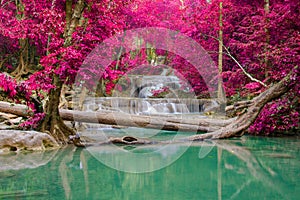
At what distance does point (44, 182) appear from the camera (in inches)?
120

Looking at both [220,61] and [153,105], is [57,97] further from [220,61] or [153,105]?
[153,105]

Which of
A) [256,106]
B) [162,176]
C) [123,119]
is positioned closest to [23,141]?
[123,119]

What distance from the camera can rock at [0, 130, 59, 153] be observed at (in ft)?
15.3

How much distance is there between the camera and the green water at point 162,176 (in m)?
2.70

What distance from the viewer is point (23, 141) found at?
4.76m

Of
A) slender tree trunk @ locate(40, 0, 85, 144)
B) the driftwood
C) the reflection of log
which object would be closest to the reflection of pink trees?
slender tree trunk @ locate(40, 0, 85, 144)

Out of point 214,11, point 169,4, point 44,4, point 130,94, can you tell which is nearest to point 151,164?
point 44,4

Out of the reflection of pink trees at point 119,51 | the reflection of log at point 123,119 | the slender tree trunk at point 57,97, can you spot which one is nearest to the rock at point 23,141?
the slender tree trunk at point 57,97

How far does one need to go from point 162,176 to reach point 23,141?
246 centimetres

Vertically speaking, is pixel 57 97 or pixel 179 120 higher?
pixel 57 97

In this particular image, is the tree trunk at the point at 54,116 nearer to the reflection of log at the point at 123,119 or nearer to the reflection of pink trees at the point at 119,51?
the reflection of pink trees at the point at 119,51

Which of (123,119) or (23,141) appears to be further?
(123,119)

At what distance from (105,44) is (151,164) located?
11.4 ft

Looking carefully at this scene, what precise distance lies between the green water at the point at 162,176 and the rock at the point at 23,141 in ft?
0.94
